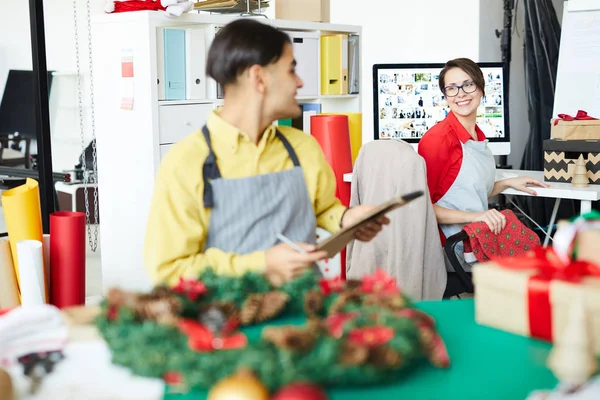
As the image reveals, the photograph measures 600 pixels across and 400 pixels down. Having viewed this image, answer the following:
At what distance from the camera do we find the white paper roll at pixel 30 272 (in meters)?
3.27

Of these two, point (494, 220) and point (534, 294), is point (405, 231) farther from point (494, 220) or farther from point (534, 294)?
point (534, 294)

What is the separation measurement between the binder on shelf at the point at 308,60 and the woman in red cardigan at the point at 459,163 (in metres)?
1.43

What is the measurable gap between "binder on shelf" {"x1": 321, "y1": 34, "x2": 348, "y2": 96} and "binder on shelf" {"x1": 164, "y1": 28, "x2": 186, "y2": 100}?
Answer: 3.37 ft

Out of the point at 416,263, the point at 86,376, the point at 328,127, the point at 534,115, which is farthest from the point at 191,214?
the point at 534,115

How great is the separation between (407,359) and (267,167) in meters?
0.92

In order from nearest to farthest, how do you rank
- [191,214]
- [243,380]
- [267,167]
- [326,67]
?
[243,380]
[191,214]
[267,167]
[326,67]

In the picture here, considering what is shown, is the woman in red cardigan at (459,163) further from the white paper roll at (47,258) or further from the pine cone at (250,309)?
the pine cone at (250,309)

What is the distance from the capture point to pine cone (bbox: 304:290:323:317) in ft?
4.65

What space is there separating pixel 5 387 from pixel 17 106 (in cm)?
707

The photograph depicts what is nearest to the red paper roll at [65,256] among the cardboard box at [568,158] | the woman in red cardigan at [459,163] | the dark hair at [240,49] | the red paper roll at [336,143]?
the red paper roll at [336,143]

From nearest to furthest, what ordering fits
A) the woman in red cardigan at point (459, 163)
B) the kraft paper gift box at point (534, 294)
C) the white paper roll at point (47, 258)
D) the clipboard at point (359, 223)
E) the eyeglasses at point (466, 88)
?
the kraft paper gift box at point (534, 294) → the clipboard at point (359, 223) → the woman in red cardigan at point (459, 163) → the eyeglasses at point (466, 88) → the white paper roll at point (47, 258)

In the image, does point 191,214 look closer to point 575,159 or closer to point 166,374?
point 166,374

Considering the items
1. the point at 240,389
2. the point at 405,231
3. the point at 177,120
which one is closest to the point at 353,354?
the point at 240,389

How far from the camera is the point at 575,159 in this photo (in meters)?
3.63
